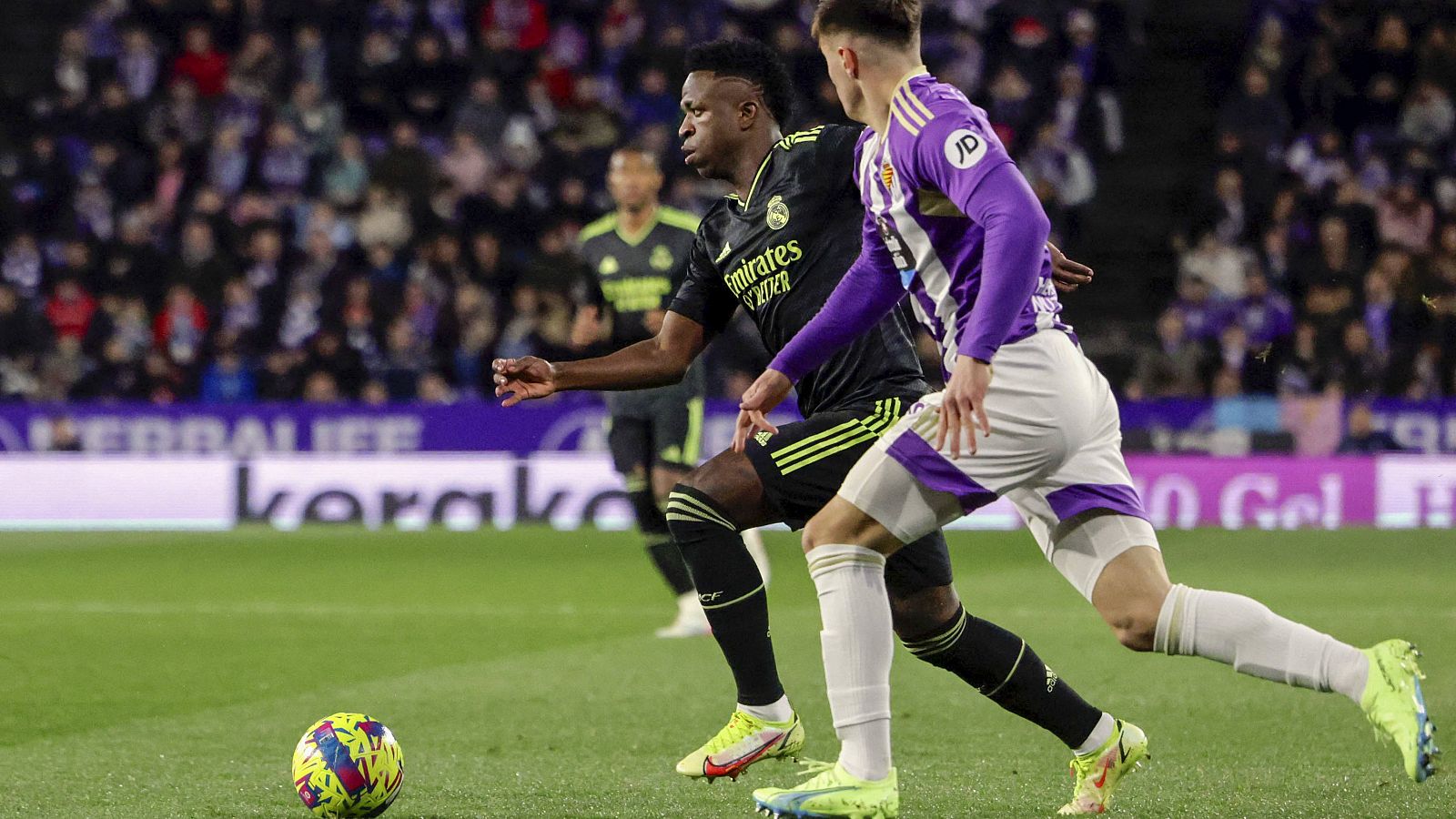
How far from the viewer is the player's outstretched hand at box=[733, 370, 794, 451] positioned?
4.82 meters

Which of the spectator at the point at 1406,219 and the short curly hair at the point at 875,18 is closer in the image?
the short curly hair at the point at 875,18

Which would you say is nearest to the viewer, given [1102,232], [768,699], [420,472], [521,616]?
[768,699]

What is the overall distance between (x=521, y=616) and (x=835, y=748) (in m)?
4.24

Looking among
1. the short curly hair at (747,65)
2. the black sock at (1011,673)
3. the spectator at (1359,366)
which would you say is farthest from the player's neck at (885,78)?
the spectator at (1359,366)

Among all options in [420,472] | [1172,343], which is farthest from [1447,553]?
[420,472]

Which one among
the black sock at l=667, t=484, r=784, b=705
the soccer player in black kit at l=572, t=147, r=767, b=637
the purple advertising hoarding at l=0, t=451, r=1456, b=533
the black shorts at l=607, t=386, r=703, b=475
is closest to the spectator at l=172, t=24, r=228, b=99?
the purple advertising hoarding at l=0, t=451, r=1456, b=533

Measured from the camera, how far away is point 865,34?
175 inches

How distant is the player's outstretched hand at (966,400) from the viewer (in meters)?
4.09

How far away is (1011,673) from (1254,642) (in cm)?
90

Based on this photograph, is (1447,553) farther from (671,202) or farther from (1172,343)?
(671,202)

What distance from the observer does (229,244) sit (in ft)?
60.5

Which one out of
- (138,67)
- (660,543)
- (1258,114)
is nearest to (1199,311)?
(1258,114)

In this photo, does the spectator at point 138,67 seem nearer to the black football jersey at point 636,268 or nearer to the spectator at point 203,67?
the spectator at point 203,67

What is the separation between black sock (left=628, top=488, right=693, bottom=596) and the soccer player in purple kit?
181 inches
